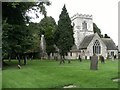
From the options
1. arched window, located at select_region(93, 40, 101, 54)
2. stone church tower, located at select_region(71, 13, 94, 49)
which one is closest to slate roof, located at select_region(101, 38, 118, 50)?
arched window, located at select_region(93, 40, 101, 54)

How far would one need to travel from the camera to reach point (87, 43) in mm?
90625

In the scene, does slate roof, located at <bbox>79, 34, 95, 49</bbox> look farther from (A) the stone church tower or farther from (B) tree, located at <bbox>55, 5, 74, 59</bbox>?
(B) tree, located at <bbox>55, 5, 74, 59</bbox>

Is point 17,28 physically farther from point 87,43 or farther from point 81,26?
point 81,26

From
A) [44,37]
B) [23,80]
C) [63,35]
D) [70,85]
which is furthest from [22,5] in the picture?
[44,37]

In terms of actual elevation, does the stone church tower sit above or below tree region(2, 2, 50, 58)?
above

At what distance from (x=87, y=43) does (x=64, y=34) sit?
18282 mm

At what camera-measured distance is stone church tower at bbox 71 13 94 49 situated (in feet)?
317

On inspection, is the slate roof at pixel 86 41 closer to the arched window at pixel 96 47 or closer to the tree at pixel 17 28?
the arched window at pixel 96 47

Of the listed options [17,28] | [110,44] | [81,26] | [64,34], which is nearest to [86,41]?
[81,26]

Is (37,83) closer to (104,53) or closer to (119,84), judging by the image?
(119,84)

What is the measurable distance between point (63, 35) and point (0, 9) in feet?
126

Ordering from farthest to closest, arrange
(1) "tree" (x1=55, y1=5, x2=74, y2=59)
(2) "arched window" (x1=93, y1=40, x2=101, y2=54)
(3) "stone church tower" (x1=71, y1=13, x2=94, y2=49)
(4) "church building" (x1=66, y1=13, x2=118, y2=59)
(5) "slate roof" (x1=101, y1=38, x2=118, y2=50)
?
(3) "stone church tower" (x1=71, y1=13, x2=94, y2=49) < (5) "slate roof" (x1=101, y1=38, x2=118, y2=50) < (2) "arched window" (x1=93, y1=40, x2=101, y2=54) < (4) "church building" (x1=66, y1=13, x2=118, y2=59) < (1) "tree" (x1=55, y1=5, x2=74, y2=59)

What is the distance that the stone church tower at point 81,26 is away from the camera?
9662cm

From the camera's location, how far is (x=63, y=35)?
74062mm
